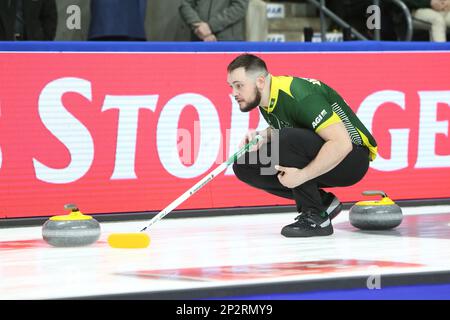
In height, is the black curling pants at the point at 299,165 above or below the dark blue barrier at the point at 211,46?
below

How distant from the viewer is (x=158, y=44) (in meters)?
7.80

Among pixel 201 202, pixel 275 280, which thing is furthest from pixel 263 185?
pixel 275 280

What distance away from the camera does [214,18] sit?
8.83 metres

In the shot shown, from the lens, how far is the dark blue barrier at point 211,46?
295 inches

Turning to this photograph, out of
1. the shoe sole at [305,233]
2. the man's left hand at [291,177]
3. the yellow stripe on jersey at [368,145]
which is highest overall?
the yellow stripe on jersey at [368,145]

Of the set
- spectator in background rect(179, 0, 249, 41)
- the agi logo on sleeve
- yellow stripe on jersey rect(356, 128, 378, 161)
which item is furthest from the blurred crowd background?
the agi logo on sleeve

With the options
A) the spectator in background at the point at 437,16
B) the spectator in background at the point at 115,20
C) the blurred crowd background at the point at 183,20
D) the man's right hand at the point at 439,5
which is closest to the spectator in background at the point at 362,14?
the blurred crowd background at the point at 183,20

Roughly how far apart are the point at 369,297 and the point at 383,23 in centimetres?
652

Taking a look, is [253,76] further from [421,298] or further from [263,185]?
[421,298]

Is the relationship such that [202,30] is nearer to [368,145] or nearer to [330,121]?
[368,145]

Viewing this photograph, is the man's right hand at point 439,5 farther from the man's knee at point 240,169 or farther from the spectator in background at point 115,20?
the man's knee at point 240,169

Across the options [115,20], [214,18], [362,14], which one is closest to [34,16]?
[115,20]

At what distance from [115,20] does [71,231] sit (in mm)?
3004

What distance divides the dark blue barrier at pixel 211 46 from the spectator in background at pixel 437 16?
5.78ft
